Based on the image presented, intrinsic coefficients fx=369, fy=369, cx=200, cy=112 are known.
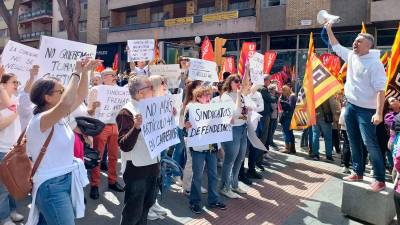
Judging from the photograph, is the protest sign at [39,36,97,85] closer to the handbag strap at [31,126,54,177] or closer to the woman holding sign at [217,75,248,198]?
the handbag strap at [31,126,54,177]

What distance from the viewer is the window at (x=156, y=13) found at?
29.0 metres

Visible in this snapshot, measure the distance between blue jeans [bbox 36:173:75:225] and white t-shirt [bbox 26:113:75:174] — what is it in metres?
0.12

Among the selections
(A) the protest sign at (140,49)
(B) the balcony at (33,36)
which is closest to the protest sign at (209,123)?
(A) the protest sign at (140,49)

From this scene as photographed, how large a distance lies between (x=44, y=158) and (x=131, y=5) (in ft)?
92.3

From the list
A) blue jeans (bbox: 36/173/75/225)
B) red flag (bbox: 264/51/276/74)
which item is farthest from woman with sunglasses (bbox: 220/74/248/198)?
red flag (bbox: 264/51/276/74)

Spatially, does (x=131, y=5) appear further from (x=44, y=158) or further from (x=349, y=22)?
(x=44, y=158)

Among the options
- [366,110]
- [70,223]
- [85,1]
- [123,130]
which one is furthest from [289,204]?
[85,1]

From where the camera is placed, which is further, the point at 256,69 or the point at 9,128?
the point at 256,69

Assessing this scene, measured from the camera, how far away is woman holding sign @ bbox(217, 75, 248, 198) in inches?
210

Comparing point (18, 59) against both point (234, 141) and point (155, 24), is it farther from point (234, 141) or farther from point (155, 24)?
point (155, 24)

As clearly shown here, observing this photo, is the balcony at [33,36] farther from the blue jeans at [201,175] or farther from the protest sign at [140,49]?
the blue jeans at [201,175]

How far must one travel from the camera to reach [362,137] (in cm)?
473

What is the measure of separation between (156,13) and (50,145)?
1098 inches

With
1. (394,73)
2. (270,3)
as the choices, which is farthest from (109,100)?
(270,3)
